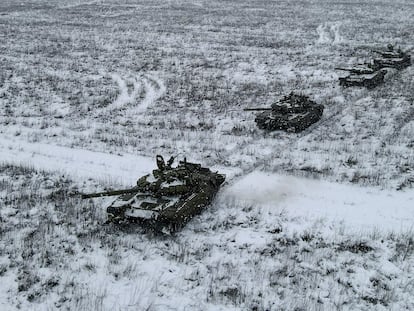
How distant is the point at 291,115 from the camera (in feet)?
59.3

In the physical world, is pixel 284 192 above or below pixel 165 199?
below

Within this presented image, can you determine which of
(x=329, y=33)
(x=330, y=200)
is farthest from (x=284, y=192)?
(x=329, y=33)

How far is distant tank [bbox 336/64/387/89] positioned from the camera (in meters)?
23.5

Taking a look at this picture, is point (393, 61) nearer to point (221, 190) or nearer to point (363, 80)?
point (363, 80)

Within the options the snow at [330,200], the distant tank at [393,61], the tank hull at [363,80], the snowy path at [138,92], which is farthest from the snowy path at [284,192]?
the distant tank at [393,61]

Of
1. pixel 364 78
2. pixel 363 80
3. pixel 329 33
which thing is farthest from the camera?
pixel 329 33

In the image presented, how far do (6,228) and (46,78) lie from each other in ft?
57.2

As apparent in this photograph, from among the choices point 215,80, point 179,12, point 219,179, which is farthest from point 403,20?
point 219,179

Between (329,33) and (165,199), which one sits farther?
(329,33)

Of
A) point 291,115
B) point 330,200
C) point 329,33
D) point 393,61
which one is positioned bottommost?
point 330,200

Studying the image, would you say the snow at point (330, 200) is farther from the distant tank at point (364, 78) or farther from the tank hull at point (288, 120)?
the distant tank at point (364, 78)

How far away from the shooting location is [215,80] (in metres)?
26.4

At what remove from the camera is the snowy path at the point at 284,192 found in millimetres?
11500

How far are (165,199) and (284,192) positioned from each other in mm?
3521
